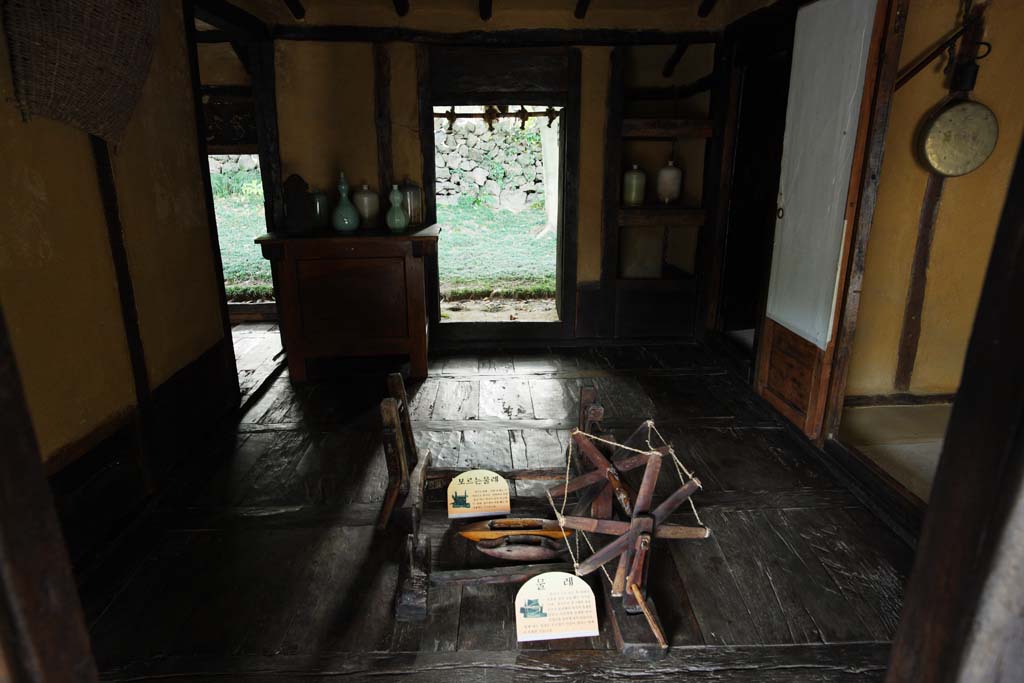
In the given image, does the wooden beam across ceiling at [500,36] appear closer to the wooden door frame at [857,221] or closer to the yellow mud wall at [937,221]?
the yellow mud wall at [937,221]

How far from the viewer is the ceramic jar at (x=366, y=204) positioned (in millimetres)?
4594

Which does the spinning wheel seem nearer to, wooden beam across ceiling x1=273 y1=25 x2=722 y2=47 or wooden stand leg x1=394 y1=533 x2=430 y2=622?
wooden stand leg x1=394 y1=533 x2=430 y2=622

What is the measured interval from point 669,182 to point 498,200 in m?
5.78

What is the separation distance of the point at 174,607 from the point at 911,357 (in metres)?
4.20

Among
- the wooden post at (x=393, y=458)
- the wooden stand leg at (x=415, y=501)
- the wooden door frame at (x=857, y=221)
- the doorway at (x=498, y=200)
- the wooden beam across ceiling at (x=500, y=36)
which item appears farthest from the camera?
the doorway at (x=498, y=200)

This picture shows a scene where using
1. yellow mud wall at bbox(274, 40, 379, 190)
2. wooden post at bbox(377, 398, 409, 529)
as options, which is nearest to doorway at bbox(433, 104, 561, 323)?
yellow mud wall at bbox(274, 40, 379, 190)

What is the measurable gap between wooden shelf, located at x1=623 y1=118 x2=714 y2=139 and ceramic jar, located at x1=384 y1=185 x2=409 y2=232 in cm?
189

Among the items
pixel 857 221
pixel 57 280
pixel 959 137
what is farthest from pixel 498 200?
pixel 57 280

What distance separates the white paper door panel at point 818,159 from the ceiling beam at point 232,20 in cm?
344

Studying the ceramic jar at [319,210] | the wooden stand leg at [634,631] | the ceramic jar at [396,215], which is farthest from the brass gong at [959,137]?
the ceramic jar at [319,210]

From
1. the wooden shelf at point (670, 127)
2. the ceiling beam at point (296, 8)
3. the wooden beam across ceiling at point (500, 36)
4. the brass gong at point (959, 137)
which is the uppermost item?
the ceiling beam at point (296, 8)

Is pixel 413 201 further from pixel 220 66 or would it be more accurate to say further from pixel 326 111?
pixel 220 66

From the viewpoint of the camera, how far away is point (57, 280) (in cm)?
221

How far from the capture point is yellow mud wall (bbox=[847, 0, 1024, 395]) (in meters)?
3.16
